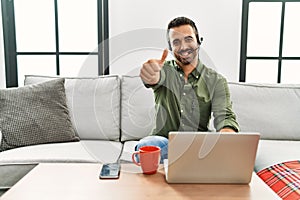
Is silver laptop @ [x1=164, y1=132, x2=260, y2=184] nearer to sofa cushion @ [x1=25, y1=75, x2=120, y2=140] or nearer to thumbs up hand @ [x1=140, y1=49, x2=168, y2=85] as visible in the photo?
thumbs up hand @ [x1=140, y1=49, x2=168, y2=85]

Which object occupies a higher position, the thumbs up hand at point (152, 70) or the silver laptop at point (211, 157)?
the thumbs up hand at point (152, 70)

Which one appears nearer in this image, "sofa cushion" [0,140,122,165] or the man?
the man

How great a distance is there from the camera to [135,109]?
83.0 inches

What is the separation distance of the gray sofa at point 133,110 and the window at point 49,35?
23.5 inches

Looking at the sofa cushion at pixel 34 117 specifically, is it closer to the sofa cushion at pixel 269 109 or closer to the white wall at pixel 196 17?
the white wall at pixel 196 17

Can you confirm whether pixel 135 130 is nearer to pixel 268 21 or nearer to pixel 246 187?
pixel 246 187

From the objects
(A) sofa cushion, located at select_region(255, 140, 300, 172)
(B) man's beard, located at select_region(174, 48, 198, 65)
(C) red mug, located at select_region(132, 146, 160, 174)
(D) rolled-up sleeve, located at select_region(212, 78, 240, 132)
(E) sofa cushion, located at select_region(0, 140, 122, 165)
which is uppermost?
(B) man's beard, located at select_region(174, 48, 198, 65)

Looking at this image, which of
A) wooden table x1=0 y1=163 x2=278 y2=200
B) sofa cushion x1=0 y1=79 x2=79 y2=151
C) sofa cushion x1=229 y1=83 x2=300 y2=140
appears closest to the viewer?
wooden table x1=0 y1=163 x2=278 y2=200

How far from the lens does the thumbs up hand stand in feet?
3.65

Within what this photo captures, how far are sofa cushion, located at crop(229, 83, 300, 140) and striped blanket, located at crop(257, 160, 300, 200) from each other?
0.54 m

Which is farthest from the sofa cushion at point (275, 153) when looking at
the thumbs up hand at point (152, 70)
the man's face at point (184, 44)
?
the thumbs up hand at point (152, 70)

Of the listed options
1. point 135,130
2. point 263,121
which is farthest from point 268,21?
point 135,130

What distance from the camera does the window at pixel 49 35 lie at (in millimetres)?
2768

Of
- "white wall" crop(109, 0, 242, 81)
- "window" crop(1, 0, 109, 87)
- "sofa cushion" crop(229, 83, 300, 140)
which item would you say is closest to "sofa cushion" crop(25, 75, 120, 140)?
"white wall" crop(109, 0, 242, 81)
